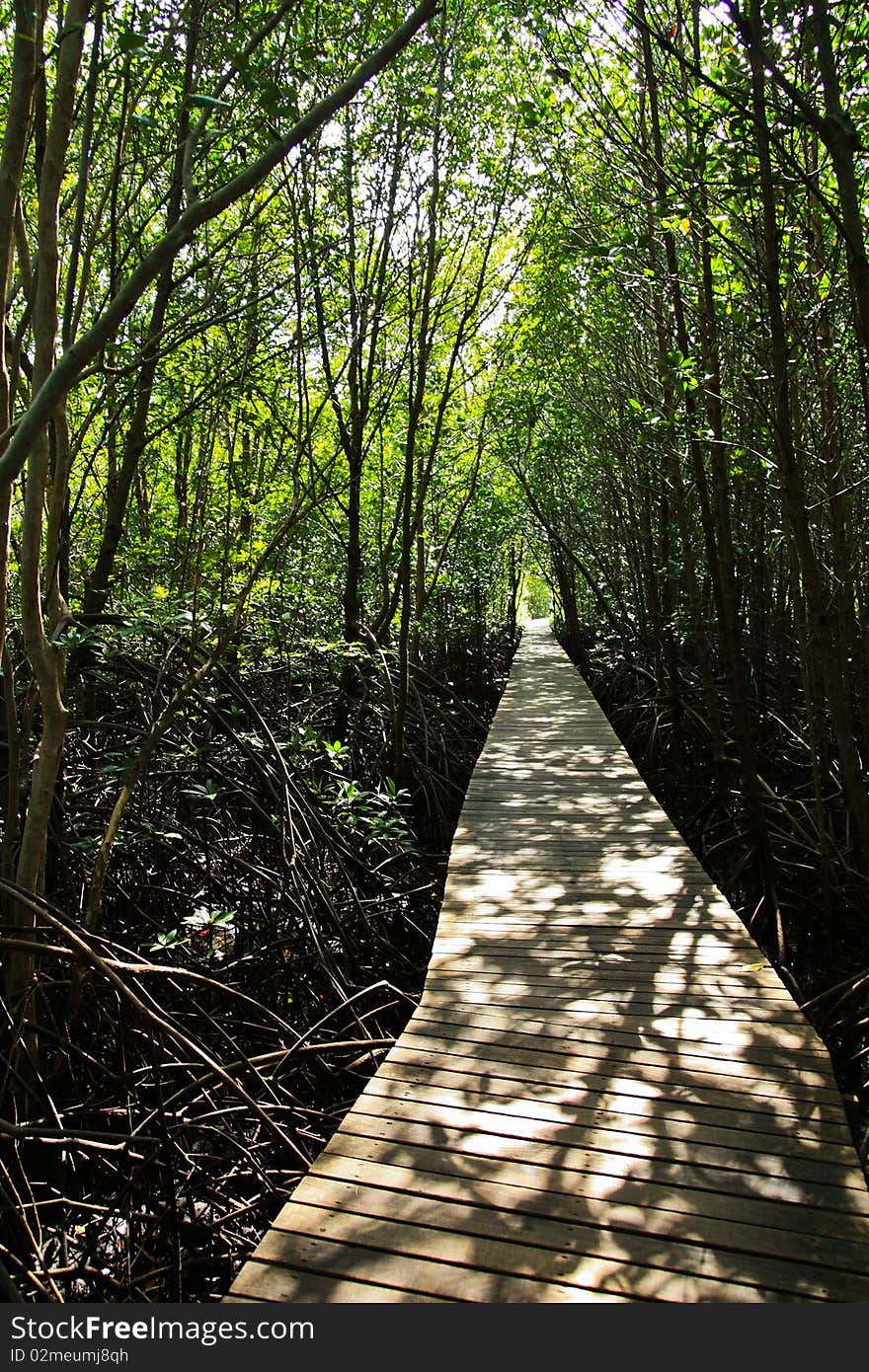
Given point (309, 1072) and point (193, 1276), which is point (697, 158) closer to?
point (309, 1072)

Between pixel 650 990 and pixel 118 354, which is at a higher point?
pixel 118 354

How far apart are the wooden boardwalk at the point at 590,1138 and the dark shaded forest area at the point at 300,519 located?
43 cm

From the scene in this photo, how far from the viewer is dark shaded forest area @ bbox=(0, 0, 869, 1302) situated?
227cm

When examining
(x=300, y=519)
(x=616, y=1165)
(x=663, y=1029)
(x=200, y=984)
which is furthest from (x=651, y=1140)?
(x=300, y=519)

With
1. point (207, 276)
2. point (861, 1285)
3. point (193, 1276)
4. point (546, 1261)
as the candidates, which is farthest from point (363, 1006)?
point (207, 276)

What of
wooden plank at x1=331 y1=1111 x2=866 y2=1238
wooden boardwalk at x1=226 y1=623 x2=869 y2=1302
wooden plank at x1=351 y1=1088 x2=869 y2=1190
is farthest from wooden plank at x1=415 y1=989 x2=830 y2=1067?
wooden plank at x1=331 y1=1111 x2=866 y2=1238

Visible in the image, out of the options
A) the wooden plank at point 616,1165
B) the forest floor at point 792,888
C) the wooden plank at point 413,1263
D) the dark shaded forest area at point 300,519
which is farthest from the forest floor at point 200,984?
the forest floor at point 792,888

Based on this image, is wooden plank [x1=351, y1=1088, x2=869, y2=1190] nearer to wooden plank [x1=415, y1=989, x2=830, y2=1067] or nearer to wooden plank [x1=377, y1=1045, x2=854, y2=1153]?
wooden plank [x1=377, y1=1045, x2=854, y2=1153]

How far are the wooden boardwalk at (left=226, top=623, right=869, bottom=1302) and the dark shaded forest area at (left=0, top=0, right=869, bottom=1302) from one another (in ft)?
1.41

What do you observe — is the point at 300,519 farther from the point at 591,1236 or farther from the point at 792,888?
the point at 792,888

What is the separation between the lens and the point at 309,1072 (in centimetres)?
320

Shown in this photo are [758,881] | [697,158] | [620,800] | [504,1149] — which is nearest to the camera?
[504,1149]

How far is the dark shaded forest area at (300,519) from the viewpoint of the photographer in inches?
89.4

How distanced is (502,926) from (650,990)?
0.79m
